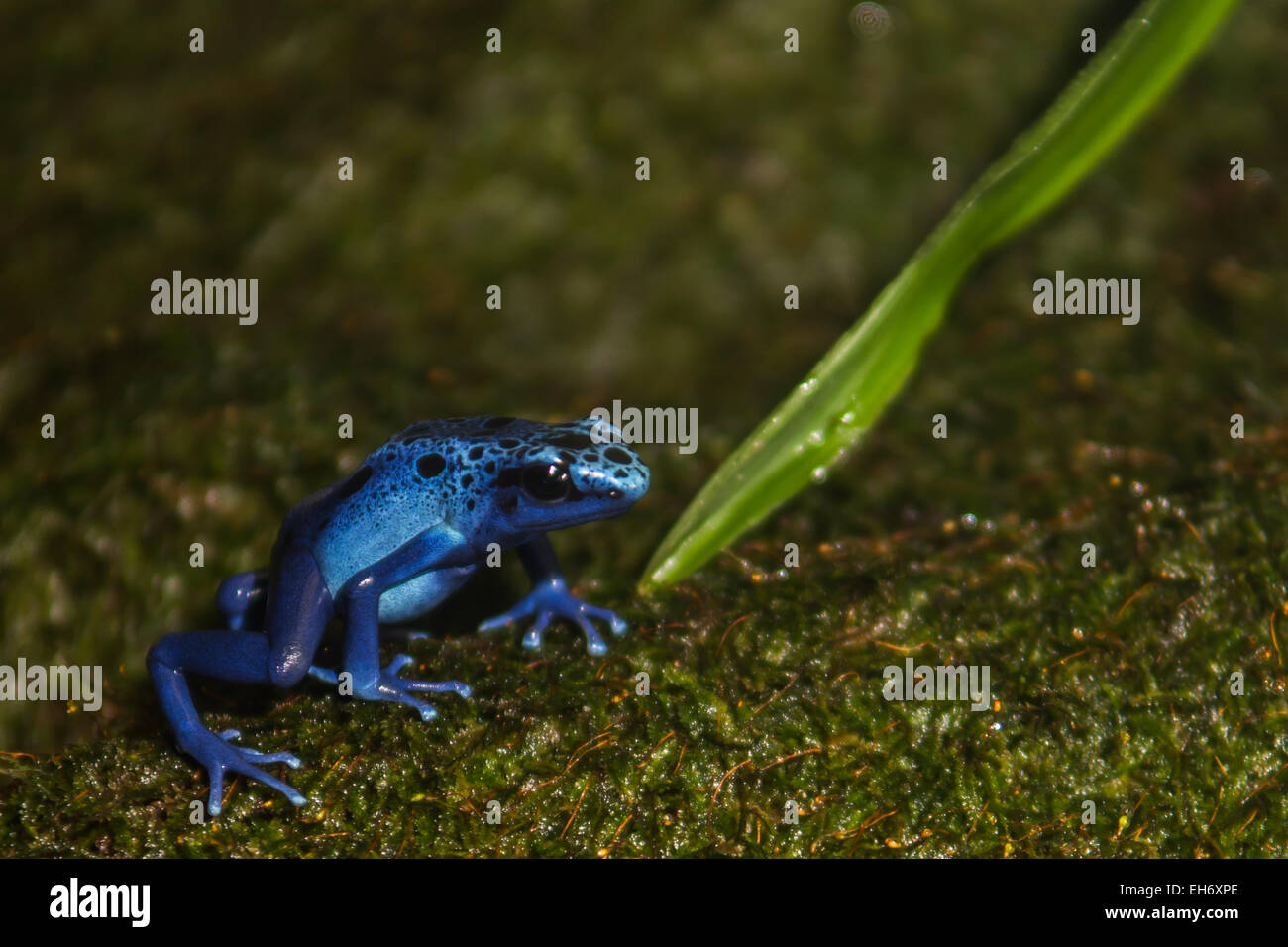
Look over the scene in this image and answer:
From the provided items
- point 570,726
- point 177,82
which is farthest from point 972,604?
point 177,82

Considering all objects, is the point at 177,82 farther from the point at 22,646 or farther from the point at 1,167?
the point at 22,646

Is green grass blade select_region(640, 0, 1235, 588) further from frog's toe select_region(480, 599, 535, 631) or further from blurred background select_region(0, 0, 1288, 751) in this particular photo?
blurred background select_region(0, 0, 1288, 751)

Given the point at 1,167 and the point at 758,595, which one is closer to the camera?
the point at 758,595
